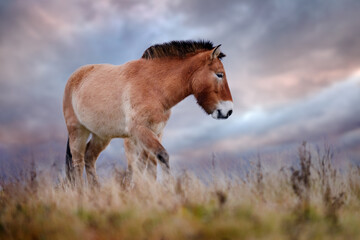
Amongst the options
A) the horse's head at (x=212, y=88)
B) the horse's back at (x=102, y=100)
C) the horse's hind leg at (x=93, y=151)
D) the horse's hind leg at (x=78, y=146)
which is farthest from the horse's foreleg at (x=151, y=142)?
the horse's hind leg at (x=78, y=146)

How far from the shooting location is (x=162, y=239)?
10.6 ft

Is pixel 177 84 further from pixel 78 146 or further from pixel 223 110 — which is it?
pixel 78 146

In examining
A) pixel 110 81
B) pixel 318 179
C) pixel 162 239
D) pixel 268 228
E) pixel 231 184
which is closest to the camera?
pixel 162 239

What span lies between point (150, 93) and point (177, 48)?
121 centimetres

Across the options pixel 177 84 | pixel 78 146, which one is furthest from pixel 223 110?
pixel 78 146

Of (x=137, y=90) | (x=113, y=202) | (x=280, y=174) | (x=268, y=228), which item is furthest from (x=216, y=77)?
(x=268, y=228)

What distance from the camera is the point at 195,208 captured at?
13.2 feet

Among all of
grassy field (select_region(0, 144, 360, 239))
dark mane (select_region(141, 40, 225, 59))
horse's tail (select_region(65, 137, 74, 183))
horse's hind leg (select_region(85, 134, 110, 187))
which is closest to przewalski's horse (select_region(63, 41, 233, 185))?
dark mane (select_region(141, 40, 225, 59))

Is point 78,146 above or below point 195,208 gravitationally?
above

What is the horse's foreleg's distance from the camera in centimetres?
605

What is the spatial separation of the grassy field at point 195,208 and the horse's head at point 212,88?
1473mm

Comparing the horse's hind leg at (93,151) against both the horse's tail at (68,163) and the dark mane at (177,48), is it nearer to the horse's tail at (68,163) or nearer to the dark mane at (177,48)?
the horse's tail at (68,163)

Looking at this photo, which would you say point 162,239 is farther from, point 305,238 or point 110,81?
point 110,81

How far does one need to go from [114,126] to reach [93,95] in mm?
970
